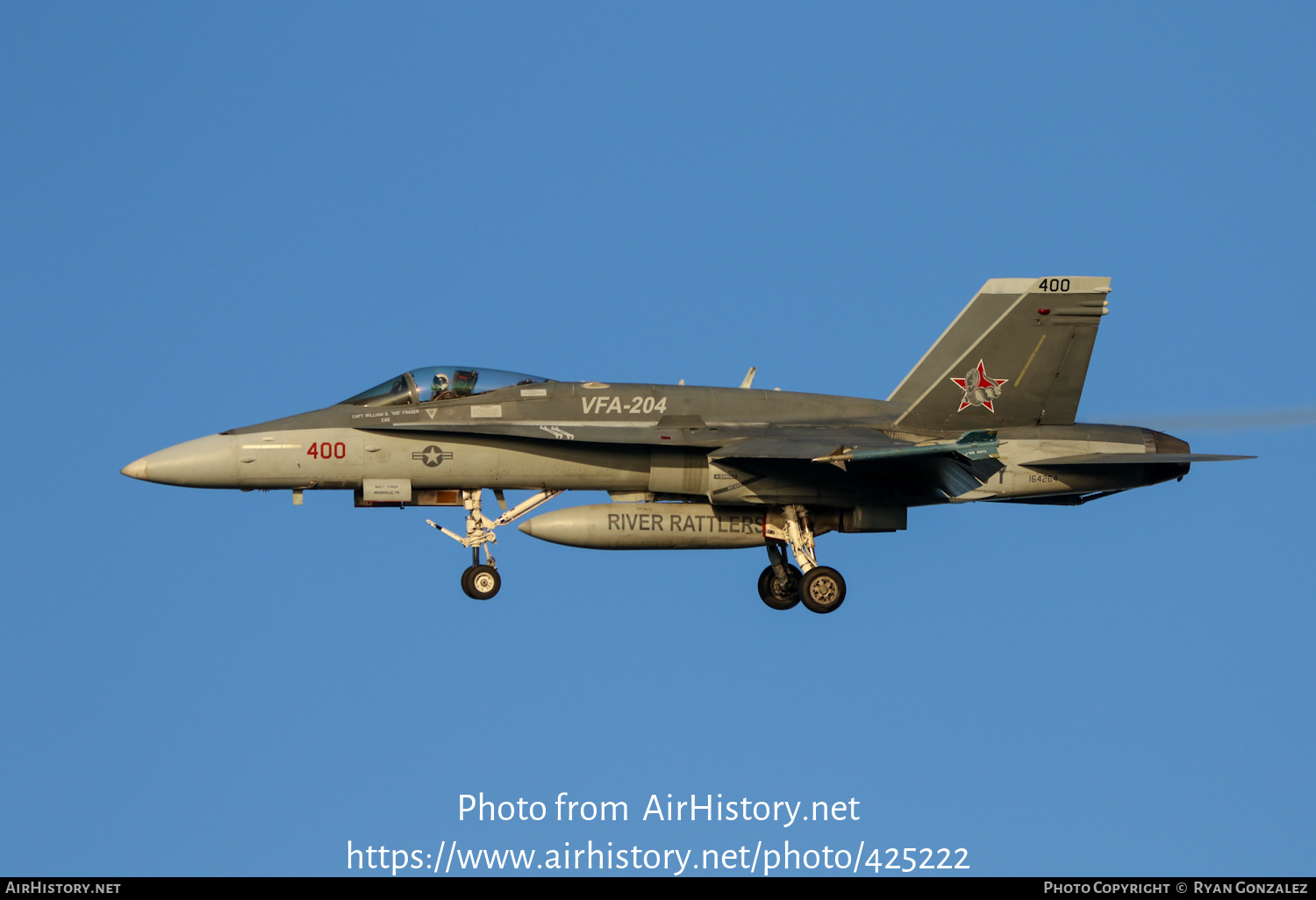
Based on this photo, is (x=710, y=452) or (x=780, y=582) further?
(x=780, y=582)

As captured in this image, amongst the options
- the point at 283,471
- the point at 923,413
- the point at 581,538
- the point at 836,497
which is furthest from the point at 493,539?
the point at 923,413

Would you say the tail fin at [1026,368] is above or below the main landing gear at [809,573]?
above

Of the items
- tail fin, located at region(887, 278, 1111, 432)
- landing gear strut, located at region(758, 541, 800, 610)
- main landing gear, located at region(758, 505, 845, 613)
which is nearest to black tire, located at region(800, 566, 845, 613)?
main landing gear, located at region(758, 505, 845, 613)

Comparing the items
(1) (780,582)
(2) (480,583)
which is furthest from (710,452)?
(2) (480,583)

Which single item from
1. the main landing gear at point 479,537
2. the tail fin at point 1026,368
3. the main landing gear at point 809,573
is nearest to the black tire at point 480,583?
the main landing gear at point 479,537

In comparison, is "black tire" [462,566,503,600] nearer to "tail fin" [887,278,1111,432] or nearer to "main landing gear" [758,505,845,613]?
"main landing gear" [758,505,845,613]

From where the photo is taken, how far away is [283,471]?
21.7 m

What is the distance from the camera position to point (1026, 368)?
75.0 feet

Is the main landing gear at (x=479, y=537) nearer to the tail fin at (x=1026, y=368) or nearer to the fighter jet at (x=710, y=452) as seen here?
the fighter jet at (x=710, y=452)

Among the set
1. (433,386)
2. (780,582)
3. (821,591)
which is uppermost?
(433,386)

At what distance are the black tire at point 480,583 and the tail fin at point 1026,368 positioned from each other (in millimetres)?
6079

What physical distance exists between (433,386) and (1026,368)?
324 inches

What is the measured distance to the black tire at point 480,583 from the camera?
22.0m

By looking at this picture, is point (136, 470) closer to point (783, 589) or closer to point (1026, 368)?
point (783, 589)
